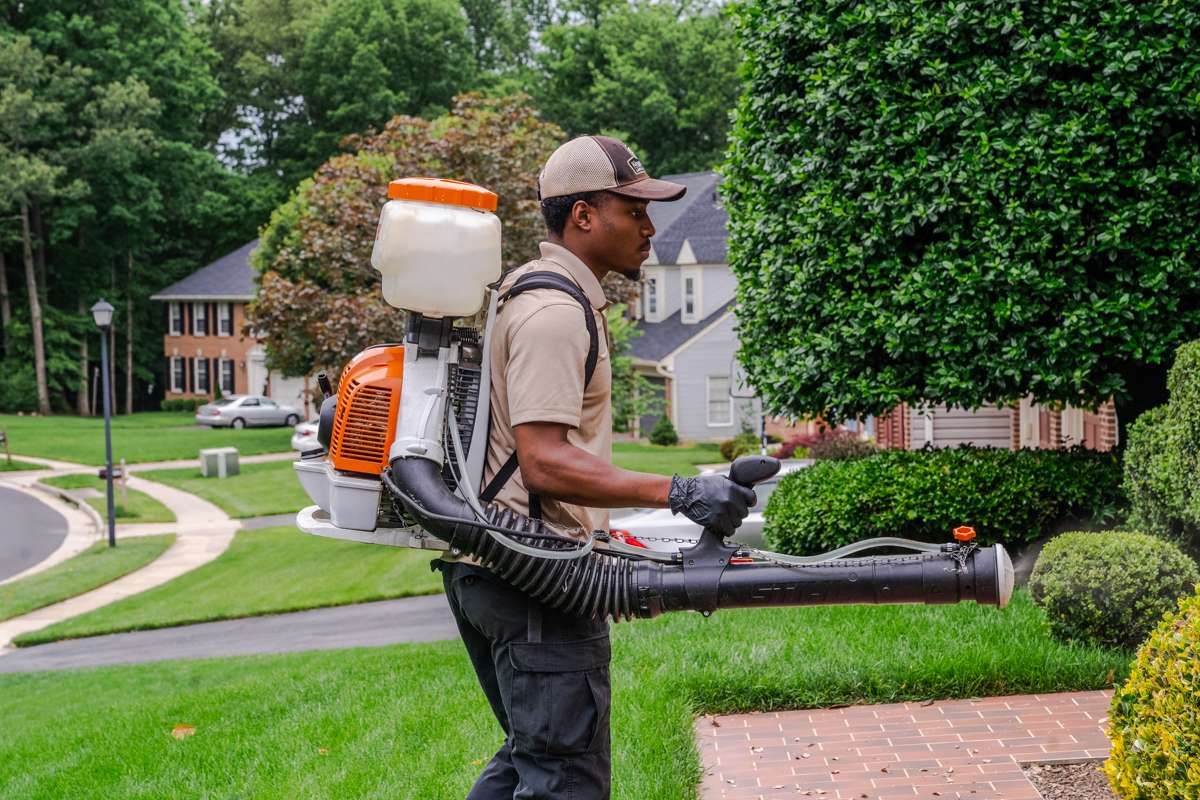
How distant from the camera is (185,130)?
5375 centimetres

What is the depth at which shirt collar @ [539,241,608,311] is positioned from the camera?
3.35 m

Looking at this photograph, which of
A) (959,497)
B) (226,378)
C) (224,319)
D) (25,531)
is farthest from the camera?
(226,378)

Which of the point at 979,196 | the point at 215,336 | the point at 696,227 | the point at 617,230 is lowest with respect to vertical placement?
the point at 617,230

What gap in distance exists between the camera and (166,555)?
2267 cm

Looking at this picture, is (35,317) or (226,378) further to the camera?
(226,378)

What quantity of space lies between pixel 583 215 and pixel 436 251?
1.49 ft

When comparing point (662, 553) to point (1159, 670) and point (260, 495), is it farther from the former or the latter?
point (260, 495)

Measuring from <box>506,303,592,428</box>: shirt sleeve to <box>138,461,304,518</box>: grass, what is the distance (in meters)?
24.8

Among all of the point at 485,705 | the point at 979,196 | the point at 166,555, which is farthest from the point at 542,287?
the point at 166,555

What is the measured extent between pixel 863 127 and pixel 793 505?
286 cm

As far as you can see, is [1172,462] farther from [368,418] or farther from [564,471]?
[368,418]

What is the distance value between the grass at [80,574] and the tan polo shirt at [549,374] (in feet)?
54.6

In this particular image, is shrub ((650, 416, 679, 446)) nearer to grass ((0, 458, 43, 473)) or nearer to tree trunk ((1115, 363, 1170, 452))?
grass ((0, 458, 43, 473))

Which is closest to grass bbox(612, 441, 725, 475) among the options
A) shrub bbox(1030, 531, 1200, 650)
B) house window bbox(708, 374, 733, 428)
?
house window bbox(708, 374, 733, 428)
